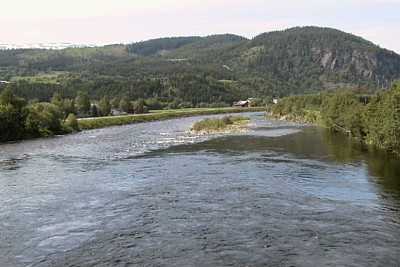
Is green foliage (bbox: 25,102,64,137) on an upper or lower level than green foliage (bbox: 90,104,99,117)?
upper

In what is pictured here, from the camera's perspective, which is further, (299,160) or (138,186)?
(299,160)

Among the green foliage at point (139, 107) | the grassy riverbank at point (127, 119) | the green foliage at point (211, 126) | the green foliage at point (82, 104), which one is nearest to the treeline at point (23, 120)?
the grassy riverbank at point (127, 119)

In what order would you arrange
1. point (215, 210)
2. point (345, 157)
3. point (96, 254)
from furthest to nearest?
point (345, 157) < point (215, 210) < point (96, 254)

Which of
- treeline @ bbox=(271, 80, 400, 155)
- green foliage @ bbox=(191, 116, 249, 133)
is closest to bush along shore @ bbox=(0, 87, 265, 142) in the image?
green foliage @ bbox=(191, 116, 249, 133)

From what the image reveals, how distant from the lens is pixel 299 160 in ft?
172

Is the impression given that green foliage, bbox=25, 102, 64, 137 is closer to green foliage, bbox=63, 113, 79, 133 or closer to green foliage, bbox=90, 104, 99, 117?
green foliage, bbox=63, 113, 79, 133

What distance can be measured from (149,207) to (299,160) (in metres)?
25.2

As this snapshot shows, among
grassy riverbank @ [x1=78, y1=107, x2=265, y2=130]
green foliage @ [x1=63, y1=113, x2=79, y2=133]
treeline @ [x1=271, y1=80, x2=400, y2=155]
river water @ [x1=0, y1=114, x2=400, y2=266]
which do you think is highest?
treeline @ [x1=271, y1=80, x2=400, y2=155]

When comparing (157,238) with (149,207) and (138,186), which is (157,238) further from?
(138,186)

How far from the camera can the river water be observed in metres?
23.0

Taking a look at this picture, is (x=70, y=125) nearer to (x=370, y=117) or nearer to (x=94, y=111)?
(x=94, y=111)

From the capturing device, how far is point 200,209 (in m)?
31.1

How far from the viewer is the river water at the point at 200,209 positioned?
23.0 m

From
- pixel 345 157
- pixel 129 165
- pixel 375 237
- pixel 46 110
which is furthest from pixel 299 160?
pixel 46 110
